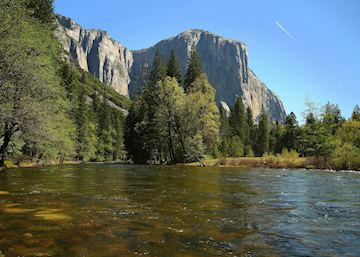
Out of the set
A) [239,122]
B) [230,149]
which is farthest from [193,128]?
[239,122]

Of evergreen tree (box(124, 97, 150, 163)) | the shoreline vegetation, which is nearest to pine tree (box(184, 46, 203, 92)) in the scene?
evergreen tree (box(124, 97, 150, 163))

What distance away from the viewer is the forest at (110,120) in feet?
→ 76.5

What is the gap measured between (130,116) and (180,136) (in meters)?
25.0

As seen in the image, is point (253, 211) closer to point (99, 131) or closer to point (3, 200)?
point (3, 200)

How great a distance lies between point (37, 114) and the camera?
24.0 metres

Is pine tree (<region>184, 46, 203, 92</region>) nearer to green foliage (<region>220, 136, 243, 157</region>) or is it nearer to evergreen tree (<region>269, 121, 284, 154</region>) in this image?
green foliage (<region>220, 136, 243, 157</region>)

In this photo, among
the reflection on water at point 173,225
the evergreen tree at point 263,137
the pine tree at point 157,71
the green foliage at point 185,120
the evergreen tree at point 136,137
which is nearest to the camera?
the reflection on water at point 173,225

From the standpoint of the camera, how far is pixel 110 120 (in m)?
113

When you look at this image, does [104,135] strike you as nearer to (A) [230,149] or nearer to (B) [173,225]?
(A) [230,149]

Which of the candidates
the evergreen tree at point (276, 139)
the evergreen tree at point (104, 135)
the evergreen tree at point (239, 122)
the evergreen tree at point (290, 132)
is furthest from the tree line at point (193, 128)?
the evergreen tree at point (276, 139)

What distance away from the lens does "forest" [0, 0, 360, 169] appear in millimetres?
23328

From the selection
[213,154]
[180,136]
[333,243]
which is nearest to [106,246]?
[333,243]

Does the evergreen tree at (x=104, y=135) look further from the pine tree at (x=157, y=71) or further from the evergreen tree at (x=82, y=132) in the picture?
the pine tree at (x=157, y=71)

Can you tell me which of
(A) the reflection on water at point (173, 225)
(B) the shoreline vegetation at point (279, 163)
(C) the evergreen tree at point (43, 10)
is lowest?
(A) the reflection on water at point (173, 225)
